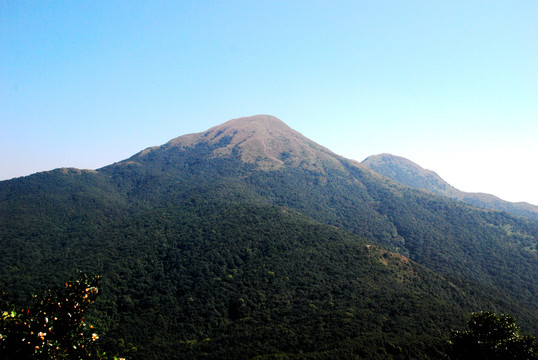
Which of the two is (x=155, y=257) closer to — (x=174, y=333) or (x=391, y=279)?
(x=174, y=333)

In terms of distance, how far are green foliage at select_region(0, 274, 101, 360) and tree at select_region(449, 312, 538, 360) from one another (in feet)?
124

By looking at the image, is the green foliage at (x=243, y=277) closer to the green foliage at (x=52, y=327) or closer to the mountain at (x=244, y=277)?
the mountain at (x=244, y=277)

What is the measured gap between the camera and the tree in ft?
98.7

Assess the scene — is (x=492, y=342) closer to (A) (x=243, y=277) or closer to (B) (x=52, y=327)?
(B) (x=52, y=327)

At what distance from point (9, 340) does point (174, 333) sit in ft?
284

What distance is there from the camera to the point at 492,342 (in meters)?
31.6

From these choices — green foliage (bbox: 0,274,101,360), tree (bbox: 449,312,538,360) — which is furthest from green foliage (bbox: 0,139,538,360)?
green foliage (bbox: 0,274,101,360)

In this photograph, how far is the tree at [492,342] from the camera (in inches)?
1184

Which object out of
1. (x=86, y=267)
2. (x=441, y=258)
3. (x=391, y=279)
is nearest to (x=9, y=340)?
(x=391, y=279)

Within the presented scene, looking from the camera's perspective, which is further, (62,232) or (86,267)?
(62,232)

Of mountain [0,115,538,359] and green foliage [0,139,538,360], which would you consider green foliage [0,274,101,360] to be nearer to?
green foliage [0,139,538,360]

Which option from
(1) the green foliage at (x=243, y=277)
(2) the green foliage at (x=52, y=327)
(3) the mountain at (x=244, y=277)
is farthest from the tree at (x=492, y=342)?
(2) the green foliage at (x=52, y=327)

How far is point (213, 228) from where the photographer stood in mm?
145500

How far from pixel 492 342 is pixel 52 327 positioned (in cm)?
4039
